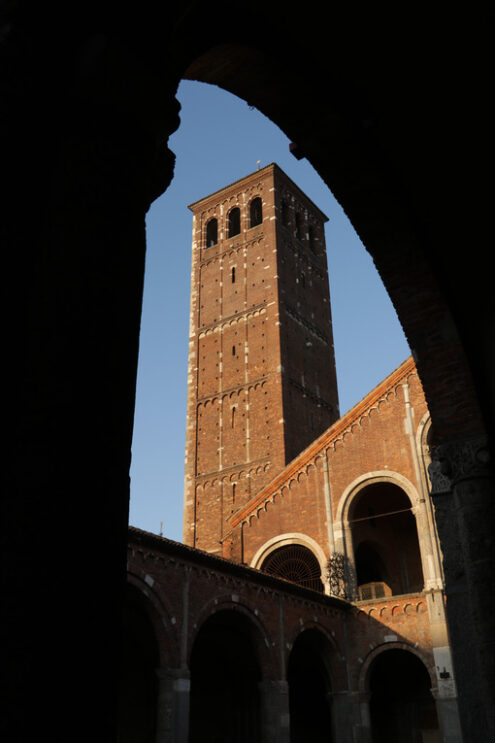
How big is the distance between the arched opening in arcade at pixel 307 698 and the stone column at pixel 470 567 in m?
15.2

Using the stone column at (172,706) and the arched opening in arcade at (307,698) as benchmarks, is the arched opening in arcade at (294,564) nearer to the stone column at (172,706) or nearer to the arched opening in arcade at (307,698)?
the arched opening in arcade at (307,698)

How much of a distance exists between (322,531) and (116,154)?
19.1 meters

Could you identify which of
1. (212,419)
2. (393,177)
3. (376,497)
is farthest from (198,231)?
(393,177)

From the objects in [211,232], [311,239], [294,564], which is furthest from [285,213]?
[294,564]

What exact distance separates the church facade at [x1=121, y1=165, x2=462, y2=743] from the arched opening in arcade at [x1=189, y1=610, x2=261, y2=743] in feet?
0.15

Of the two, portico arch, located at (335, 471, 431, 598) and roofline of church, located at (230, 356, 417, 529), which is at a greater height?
roofline of church, located at (230, 356, 417, 529)

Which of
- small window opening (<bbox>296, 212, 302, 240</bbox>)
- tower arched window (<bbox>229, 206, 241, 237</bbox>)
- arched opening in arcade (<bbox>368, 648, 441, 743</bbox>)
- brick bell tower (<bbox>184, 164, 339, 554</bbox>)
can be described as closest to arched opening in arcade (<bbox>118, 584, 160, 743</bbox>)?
arched opening in arcade (<bbox>368, 648, 441, 743</bbox>)

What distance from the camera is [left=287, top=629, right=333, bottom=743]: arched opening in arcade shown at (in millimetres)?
18594

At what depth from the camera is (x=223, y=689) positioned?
17.3 m

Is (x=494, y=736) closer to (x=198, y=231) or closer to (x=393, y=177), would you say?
(x=393, y=177)

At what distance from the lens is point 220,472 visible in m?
27.9

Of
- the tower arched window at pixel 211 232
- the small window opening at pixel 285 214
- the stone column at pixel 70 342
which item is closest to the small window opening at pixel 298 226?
the small window opening at pixel 285 214

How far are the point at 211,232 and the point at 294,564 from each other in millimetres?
19518

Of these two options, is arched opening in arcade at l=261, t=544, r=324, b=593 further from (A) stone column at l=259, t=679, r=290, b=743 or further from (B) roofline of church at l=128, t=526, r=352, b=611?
(A) stone column at l=259, t=679, r=290, b=743
